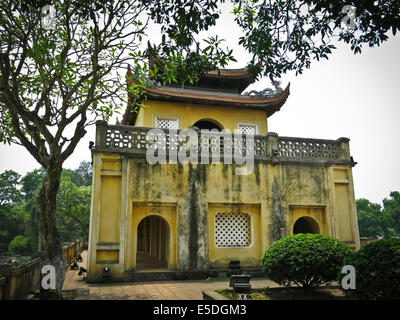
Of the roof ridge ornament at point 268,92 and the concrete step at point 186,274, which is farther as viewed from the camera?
the roof ridge ornament at point 268,92

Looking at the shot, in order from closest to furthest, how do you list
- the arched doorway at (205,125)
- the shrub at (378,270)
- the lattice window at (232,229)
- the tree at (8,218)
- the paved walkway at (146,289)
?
the shrub at (378,270), the paved walkway at (146,289), the lattice window at (232,229), the arched doorway at (205,125), the tree at (8,218)

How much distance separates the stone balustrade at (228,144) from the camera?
1080cm

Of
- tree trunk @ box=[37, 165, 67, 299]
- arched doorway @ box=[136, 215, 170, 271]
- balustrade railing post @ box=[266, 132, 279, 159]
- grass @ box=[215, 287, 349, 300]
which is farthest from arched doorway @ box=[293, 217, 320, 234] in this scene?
tree trunk @ box=[37, 165, 67, 299]

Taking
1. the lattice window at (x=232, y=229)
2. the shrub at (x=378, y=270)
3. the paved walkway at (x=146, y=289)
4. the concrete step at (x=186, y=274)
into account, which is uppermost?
the lattice window at (x=232, y=229)

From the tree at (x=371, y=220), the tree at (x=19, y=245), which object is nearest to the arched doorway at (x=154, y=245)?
the tree at (x=19, y=245)

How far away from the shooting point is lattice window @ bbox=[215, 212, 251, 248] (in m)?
11.6

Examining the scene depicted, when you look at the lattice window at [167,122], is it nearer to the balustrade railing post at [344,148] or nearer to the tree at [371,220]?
the balustrade railing post at [344,148]

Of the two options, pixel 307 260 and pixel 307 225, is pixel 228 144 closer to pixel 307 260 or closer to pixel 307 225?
pixel 307 225

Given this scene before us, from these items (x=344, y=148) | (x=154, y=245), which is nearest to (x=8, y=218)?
(x=154, y=245)

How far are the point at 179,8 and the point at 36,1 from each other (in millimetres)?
2454

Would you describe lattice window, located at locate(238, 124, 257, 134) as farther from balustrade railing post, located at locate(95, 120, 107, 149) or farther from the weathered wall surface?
balustrade railing post, located at locate(95, 120, 107, 149)

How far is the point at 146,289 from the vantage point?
28.9 feet

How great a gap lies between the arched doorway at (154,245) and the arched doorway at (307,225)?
18.2 feet

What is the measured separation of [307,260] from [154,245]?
11.1m
